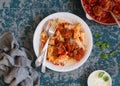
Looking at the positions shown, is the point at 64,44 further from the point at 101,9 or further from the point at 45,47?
the point at 101,9

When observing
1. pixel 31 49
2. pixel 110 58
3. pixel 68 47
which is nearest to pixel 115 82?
pixel 110 58

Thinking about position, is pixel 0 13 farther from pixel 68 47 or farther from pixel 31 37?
pixel 68 47

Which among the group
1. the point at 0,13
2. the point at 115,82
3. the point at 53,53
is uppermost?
the point at 0,13

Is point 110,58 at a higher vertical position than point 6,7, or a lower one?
lower

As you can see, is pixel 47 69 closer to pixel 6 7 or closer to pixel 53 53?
pixel 53 53

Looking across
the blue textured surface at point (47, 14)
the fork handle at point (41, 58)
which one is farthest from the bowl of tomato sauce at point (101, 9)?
the fork handle at point (41, 58)

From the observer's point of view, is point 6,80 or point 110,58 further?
point 110,58

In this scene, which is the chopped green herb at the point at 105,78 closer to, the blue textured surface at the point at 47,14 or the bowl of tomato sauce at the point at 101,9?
the blue textured surface at the point at 47,14
